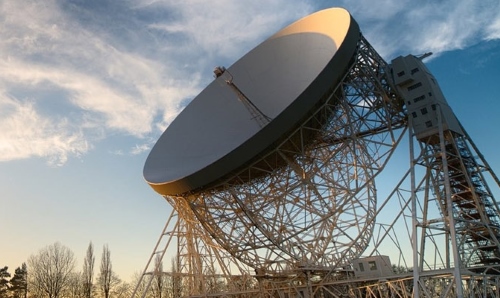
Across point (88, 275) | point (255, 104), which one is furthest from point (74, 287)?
point (255, 104)

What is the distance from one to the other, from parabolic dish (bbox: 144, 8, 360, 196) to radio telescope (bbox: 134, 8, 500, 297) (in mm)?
67

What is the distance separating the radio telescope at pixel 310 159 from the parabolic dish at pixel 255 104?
7 cm

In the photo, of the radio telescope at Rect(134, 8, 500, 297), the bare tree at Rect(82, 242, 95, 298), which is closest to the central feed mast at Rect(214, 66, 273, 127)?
the radio telescope at Rect(134, 8, 500, 297)

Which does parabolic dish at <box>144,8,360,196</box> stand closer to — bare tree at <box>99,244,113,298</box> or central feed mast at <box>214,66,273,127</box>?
central feed mast at <box>214,66,273,127</box>

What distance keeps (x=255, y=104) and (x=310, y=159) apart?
4531 millimetres

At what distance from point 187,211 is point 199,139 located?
376 centimetres

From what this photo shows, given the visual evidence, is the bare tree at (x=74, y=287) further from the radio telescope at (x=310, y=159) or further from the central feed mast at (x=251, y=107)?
the central feed mast at (x=251, y=107)

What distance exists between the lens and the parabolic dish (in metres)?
18.6

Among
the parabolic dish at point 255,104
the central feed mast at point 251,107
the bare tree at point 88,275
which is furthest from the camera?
the bare tree at point 88,275

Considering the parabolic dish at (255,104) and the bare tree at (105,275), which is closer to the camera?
the parabolic dish at (255,104)

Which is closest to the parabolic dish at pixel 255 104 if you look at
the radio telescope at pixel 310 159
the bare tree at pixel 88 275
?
the radio telescope at pixel 310 159

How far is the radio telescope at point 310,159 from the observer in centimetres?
1934

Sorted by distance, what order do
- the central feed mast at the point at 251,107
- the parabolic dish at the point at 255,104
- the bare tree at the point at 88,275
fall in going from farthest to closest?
the bare tree at the point at 88,275, the central feed mast at the point at 251,107, the parabolic dish at the point at 255,104

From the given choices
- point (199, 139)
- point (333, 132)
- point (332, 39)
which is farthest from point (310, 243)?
point (332, 39)
